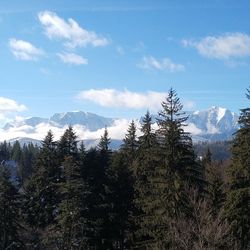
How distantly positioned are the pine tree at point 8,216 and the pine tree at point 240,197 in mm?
20496

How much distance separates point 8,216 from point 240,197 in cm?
2240

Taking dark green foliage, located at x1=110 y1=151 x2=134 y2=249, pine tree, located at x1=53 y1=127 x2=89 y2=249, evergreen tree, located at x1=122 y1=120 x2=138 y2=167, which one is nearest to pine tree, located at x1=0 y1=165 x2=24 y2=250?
pine tree, located at x1=53 y1=127 x2=89 y2=249

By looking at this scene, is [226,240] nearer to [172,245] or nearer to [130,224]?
[172,245]

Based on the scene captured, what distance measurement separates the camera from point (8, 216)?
44.8m

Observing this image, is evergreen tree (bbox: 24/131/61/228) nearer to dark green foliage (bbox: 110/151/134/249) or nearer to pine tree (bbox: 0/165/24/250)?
pine tree (bbox: 0/165/24/250)

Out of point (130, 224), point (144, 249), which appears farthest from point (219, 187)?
point (144, 249)

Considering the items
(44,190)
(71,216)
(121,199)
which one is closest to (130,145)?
(44,190)

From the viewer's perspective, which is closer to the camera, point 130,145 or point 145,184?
point 145,184

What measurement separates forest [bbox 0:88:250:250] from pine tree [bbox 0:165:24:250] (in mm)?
88

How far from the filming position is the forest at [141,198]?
29562 millimetres

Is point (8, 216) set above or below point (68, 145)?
below

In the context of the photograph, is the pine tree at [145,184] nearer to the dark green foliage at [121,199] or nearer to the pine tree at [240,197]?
the dark green foliage at [121,199]

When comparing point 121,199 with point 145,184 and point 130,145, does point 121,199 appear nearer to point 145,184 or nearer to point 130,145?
point 145,184

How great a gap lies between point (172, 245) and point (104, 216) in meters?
15.5
